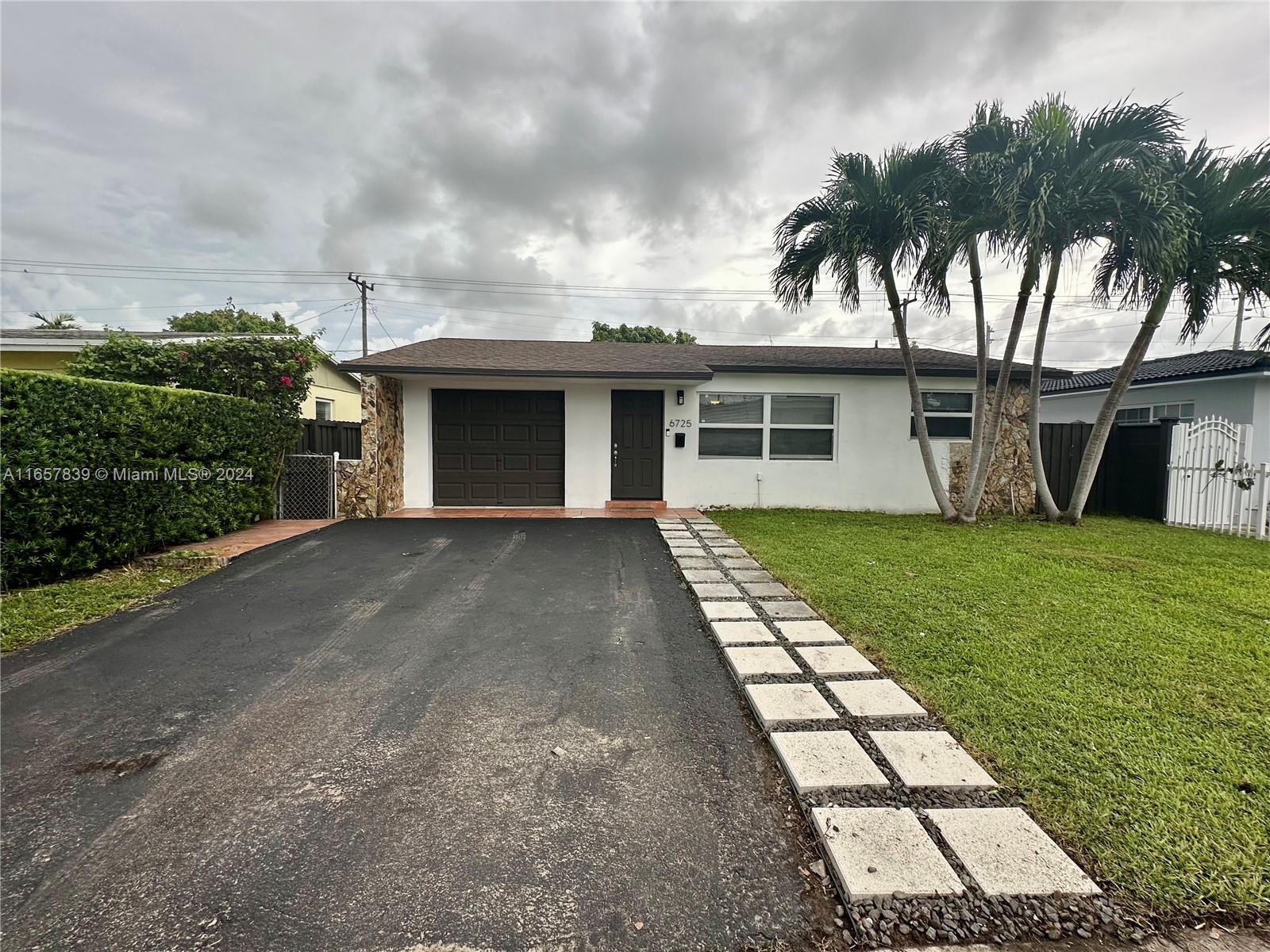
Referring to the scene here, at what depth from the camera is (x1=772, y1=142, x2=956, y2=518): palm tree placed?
7094 mm

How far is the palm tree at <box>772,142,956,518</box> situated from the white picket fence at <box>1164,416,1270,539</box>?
351 centimetres

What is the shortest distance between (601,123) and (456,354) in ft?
16.3

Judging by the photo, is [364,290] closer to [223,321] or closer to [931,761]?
[223,321]

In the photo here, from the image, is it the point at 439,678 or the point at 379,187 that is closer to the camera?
the point at 439,678

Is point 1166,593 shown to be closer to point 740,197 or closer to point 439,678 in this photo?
point 439,678

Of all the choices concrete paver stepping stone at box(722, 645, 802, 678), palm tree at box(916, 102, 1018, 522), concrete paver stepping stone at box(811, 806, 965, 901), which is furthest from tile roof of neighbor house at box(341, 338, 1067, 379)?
concrete paver stepping stone at box(811, 806, 965, 901)

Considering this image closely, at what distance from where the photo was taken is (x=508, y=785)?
6.66 ft

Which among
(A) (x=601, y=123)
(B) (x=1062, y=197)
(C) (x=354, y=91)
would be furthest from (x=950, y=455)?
(C) (x=354, y=91)

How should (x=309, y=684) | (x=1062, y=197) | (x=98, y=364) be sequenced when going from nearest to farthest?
1. (x=309, y=684)
2. (x=1062, y=197)
3. (x=98, y=364)

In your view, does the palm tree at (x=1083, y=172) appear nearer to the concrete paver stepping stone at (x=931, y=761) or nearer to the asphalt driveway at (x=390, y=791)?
the asphalt driveway at (x=390, y=791)

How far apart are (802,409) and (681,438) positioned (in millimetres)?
2234

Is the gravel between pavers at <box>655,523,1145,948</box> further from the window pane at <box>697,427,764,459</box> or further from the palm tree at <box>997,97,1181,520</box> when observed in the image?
the window pane at <box>697,427,764,459</box>

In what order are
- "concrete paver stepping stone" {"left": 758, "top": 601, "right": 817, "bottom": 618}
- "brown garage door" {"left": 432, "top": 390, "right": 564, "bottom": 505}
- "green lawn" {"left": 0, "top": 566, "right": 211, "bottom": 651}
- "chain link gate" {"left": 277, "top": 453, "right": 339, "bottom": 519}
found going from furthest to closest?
"brown garage door" {"left": 432, "top": 390, "right": 564, "bottom": 505}, "chain link gate" {"left": 277, "top": 453, "right": 339, "bottom": 519}, "concrete paver stepping stone" {"left": 758, "top": 601, "right": 817, "bottom": 618}, "green lawn" {"left": 0, "top": 566, "right": 211, "bottom": 651}

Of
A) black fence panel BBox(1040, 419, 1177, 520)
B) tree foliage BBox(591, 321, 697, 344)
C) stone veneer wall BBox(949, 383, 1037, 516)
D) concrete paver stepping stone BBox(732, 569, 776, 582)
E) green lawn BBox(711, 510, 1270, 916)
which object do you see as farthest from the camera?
tree foliage BBox(591, 321, 697, 344)
